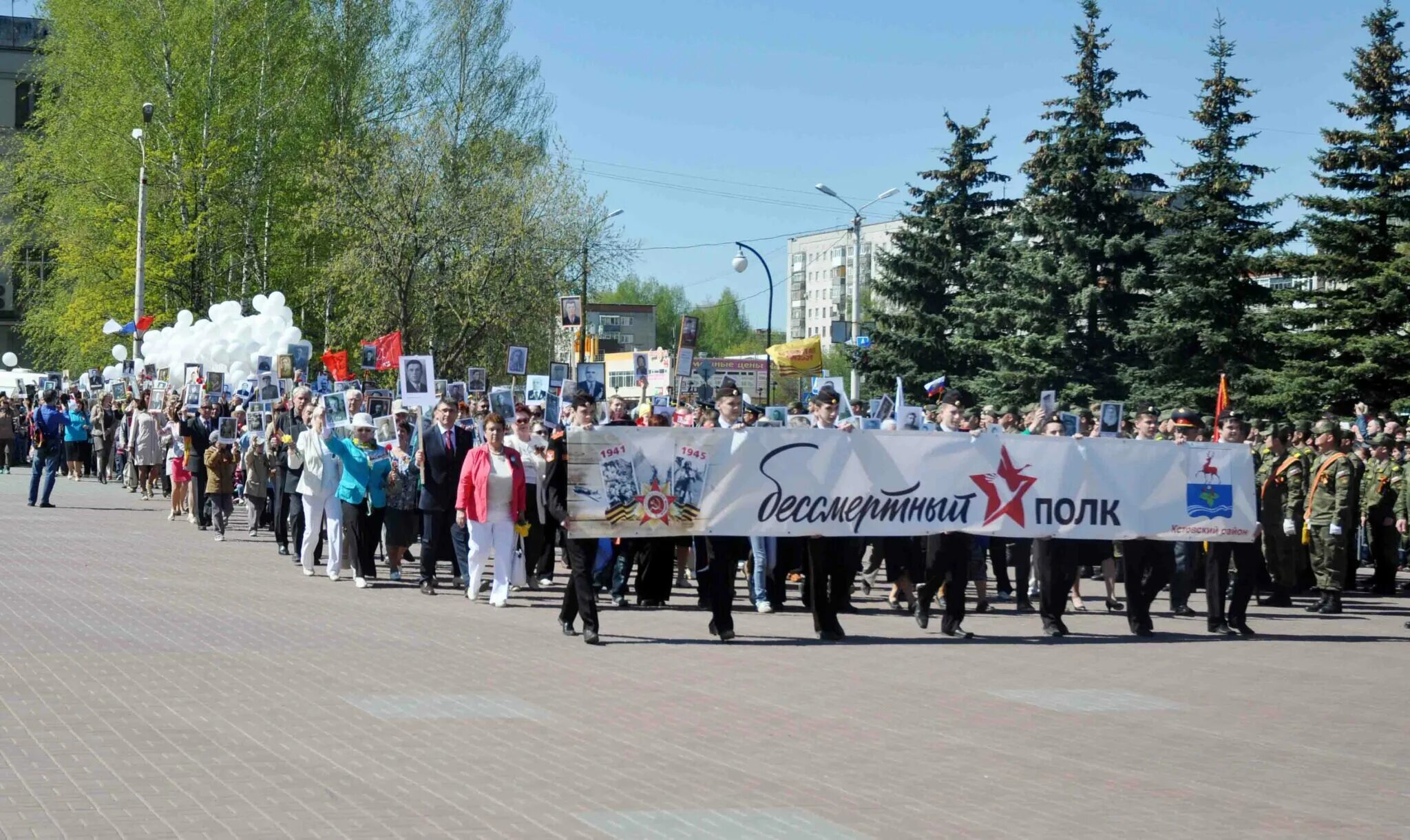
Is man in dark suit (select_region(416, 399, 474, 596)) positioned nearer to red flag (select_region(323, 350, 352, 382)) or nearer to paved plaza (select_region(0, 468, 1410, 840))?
paved plaza (select_region(0, 468, 1410, 840))

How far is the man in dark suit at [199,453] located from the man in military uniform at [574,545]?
466 inches

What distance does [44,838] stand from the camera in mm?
6434

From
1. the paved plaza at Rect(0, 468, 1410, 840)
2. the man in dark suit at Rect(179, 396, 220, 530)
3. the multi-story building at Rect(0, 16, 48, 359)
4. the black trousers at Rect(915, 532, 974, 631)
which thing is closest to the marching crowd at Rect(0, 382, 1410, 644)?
the black trousers at Rect(915, 532, 974, 631)

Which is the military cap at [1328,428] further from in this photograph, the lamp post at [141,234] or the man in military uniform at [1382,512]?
the lamp post at [141,234]

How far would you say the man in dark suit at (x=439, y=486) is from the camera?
56.7ft

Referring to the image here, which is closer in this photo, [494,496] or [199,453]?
[494,496]

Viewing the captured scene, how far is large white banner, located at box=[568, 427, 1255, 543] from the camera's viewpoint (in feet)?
45.4

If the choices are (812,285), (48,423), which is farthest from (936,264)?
(812,285)

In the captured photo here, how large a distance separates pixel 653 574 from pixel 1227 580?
5261mm

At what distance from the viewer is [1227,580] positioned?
49.5 ft

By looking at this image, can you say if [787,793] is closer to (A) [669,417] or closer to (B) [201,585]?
(B) [201,585]

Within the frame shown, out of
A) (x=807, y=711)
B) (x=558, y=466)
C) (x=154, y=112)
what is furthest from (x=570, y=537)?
(x=154, y=112)

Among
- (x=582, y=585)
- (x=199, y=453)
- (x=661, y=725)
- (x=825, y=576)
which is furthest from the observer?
(x=199, y=453)

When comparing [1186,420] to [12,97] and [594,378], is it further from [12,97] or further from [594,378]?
[12,97]
